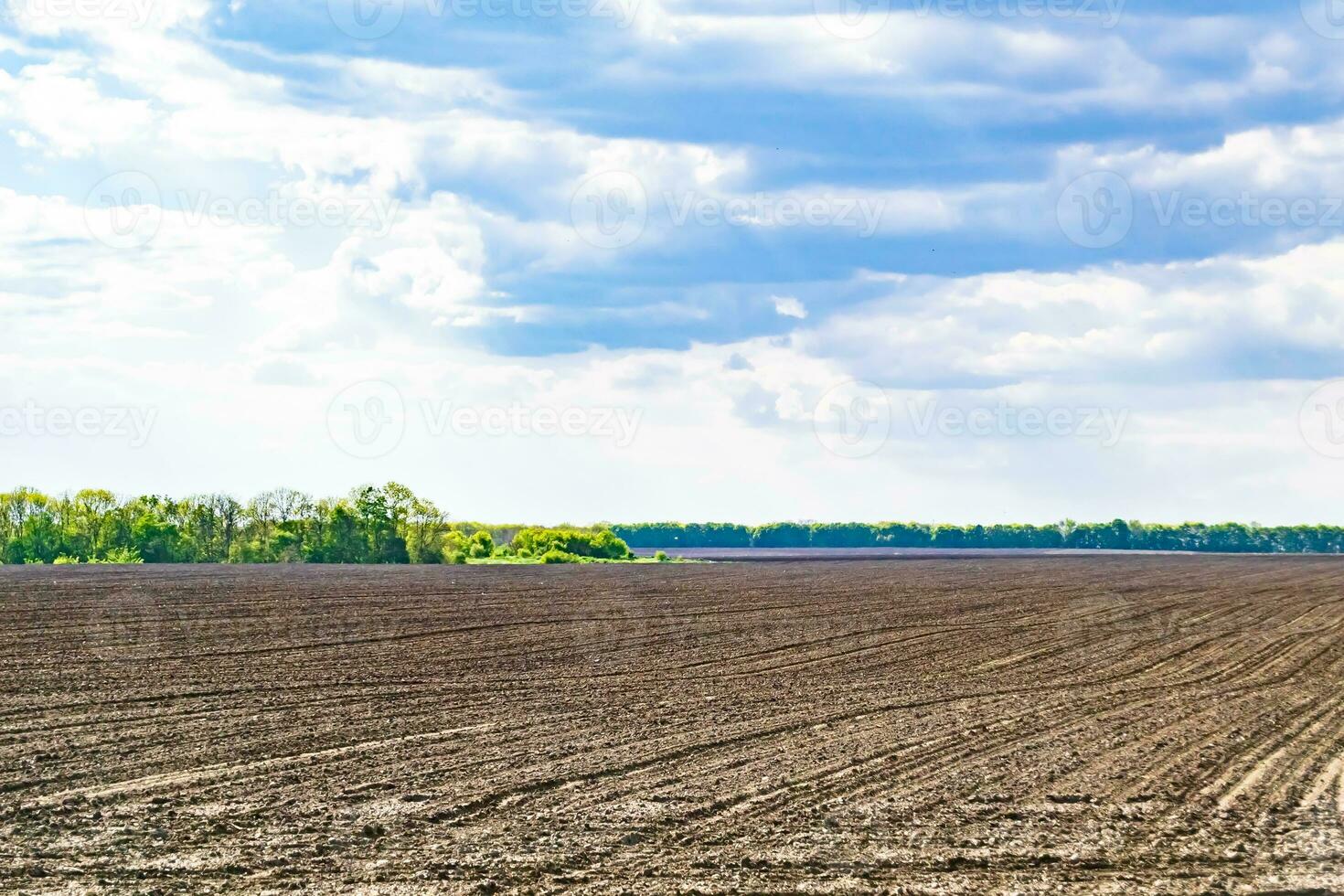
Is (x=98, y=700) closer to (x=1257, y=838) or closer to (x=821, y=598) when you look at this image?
(x=1257, y=838)

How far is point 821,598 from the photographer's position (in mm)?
42844

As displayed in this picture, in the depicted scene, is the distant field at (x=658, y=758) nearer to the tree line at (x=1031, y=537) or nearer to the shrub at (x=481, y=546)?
the shrub at (x=481, y=546)

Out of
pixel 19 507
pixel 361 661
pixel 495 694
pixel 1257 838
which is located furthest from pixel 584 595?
pixel 19 507

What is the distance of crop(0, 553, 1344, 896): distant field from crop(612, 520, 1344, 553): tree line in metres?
126

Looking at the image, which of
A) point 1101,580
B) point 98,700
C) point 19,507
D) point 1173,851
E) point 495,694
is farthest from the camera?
point 19,507

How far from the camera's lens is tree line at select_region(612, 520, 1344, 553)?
155375mm

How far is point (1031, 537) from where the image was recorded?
159125 millimetres

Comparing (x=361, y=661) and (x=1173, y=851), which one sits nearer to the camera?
(x=1173, y=851)

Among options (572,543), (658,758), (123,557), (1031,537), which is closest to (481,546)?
(572,543)

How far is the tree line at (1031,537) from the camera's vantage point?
155 metres

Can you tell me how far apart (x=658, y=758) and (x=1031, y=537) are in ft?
499

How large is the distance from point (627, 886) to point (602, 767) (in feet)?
13.6

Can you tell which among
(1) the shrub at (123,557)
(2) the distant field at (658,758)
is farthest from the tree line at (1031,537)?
(2) the distant field at (658,758)

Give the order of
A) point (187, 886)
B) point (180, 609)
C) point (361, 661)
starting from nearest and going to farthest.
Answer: point (187, 886), point (361, 661), point (180, 609)
